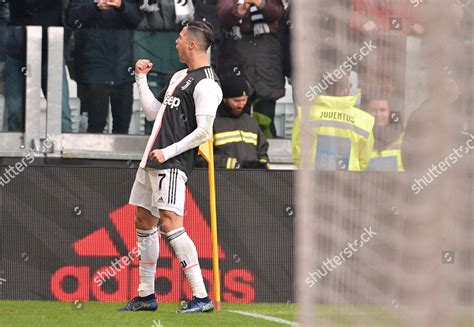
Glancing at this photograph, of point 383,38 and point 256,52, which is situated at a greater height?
point 256,52

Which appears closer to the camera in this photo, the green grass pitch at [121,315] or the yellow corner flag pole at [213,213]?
the green grass pitch at [121,315]

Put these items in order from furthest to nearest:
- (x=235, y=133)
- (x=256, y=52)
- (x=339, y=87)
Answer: (x=256, y=52), (x=235, y=133), (x=339, y=87)

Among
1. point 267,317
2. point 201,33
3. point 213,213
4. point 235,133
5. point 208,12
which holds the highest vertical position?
point 208,12

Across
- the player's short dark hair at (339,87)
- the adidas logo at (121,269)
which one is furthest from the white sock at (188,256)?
the player's short dark hair at (339,87)

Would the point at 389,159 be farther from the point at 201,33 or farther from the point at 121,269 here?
the point at 121,269

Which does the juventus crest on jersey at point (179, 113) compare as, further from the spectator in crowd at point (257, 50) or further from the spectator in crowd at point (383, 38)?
the spectator in crowd at point (383, 38)

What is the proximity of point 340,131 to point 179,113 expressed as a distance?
5260mm

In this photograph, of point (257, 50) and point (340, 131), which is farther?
point (257, 50)

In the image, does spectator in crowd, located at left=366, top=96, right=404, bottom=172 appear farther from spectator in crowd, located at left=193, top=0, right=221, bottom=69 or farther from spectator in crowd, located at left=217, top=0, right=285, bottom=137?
spectator in crowd, located at left=193, top=0, right=221, bottom=69

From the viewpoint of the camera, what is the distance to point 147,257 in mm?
10281

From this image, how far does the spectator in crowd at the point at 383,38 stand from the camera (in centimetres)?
408

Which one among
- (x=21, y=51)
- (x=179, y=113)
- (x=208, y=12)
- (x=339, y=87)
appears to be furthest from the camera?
(x=208, y=12)

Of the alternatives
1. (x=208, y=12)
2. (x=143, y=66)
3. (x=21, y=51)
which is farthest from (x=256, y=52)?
(x=143, y=66)

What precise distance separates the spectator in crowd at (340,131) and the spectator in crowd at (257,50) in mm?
8284
